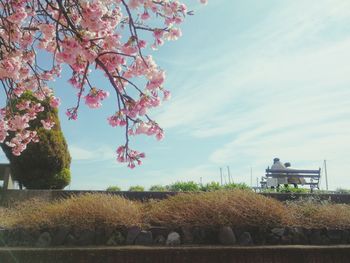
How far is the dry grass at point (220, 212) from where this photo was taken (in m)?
6.61

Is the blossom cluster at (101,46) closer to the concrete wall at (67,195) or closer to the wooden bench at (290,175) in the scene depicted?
the concrete wall at (67,195)

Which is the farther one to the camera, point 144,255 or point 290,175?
point 290,175

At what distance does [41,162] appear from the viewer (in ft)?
37.4

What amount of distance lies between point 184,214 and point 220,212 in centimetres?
51

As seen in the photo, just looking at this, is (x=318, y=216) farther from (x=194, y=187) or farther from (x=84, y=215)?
(x=194, y=187)

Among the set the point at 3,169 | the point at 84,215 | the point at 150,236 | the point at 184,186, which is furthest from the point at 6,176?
the point at 150,236

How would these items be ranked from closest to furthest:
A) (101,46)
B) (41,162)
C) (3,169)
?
(101,46)
(3,169)
(41,162)

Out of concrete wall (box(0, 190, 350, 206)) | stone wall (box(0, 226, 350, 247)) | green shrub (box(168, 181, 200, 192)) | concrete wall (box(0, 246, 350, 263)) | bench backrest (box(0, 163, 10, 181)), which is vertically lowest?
concrete wall (box(0, 246, 350, 263))

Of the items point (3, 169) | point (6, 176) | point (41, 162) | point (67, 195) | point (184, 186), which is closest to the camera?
point (67, 195)

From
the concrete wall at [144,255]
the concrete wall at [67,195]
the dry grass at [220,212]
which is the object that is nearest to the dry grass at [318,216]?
the dry grass at [220,212]

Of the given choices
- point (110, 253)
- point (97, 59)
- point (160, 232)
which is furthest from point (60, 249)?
point (97, 59)

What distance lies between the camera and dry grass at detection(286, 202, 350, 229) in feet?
22.6

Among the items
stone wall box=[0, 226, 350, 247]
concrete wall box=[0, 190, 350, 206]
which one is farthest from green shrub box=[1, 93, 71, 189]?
stone wall box=[0, 226, 350, 247]

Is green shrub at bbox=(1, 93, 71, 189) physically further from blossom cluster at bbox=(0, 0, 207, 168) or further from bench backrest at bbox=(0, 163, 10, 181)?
blossom cluster at bbox=(0, 0, 207, 168)
